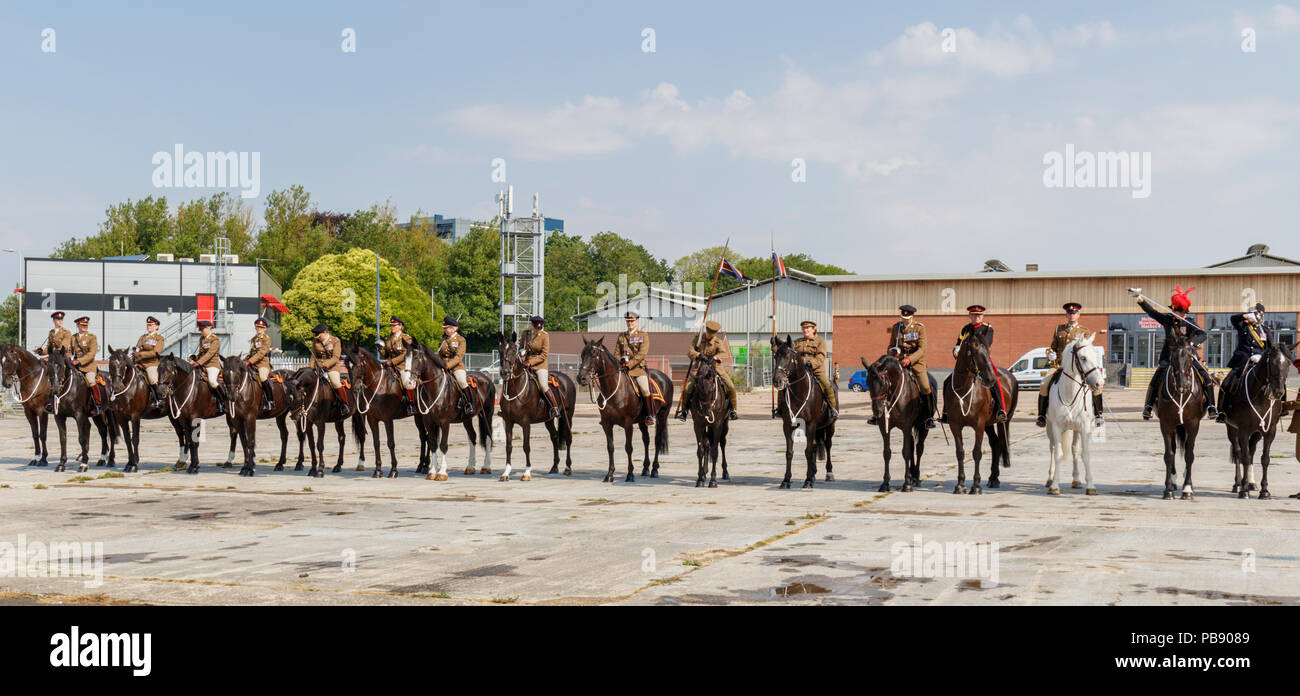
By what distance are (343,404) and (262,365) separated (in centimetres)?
159

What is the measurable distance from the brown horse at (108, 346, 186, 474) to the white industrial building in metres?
63.8

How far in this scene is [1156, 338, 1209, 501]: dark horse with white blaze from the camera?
1562 cm

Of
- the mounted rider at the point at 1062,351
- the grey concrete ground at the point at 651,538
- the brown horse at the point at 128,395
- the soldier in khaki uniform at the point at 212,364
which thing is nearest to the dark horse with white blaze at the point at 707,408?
the grey concrete ground at the point at 651,538

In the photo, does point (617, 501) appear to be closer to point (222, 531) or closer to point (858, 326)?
point (222, 531)

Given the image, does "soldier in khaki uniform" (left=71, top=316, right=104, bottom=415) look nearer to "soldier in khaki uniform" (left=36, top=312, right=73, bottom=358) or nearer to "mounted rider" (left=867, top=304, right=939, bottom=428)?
"soldier in khaki uniform" (left=36, top=312, right=73, bottom=358)

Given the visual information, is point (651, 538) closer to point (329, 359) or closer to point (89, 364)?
point (329, 359)

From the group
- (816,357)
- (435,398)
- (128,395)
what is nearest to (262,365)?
(128,395)

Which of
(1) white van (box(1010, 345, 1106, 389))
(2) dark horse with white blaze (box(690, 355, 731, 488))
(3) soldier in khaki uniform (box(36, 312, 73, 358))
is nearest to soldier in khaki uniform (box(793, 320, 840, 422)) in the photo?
(2) dark horse with white blaze (box(690, 355, 731, 488))

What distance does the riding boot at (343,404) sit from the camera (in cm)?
2019

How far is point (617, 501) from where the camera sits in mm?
15781

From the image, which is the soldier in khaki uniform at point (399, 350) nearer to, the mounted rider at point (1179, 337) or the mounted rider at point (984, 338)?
the mounted rider at point (984, 338)

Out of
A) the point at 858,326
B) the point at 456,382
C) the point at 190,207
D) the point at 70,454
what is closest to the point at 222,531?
the point at 456,382

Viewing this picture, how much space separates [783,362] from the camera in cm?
1673

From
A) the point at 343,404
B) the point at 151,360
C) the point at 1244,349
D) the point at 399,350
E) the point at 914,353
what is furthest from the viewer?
the point at 343,404
